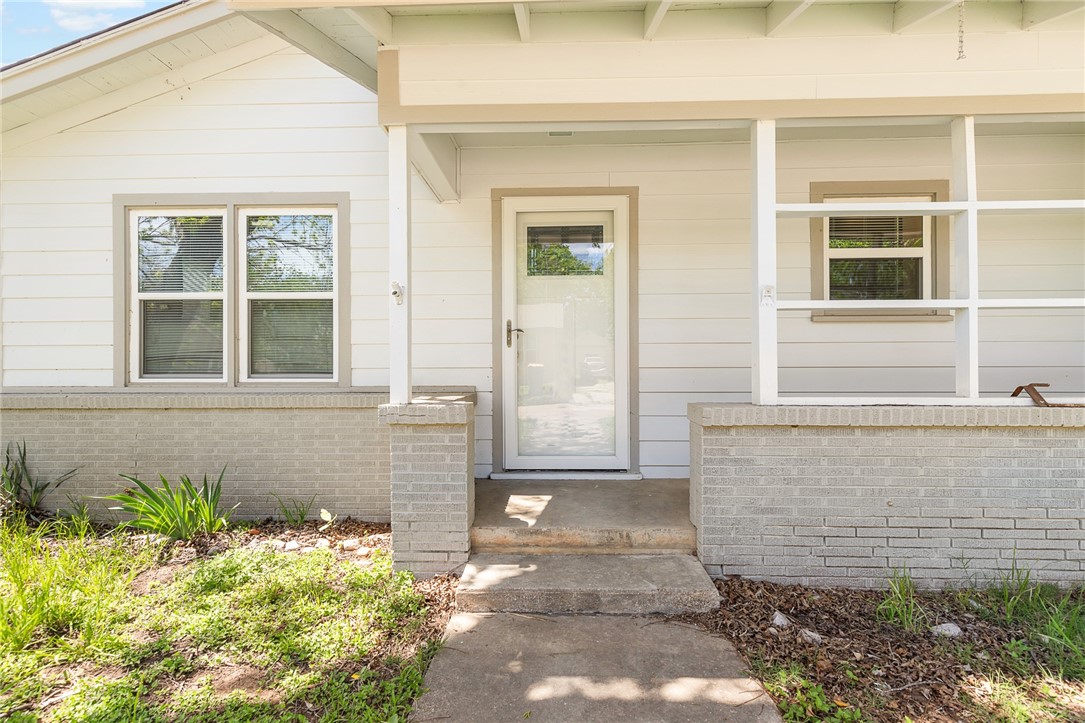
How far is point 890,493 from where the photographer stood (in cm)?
290

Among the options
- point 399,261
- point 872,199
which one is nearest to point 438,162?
point 399,261

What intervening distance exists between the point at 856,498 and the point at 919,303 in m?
1.10

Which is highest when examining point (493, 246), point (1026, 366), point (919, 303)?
point (493, 246)

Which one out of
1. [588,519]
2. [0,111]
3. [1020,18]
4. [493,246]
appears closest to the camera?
[1020,18]

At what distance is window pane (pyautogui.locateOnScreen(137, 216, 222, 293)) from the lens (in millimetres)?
4312

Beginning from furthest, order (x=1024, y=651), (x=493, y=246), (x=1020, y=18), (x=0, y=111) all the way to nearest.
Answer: (x=493, y=246)
(x=0, y=111)
(x=1020, y=18)
(x=1024, y=651)

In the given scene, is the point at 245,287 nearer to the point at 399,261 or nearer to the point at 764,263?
the point at 399,261

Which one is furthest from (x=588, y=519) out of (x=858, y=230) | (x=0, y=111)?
(x=0, y=111)

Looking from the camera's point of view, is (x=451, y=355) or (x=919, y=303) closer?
(x=919, y=303)

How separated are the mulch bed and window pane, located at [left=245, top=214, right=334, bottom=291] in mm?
3633

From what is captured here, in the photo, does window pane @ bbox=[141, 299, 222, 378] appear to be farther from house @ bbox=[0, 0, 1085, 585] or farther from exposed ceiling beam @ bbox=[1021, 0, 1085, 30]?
exposed ceiling beam @ bbox=[1021, 0, 1085, 30]

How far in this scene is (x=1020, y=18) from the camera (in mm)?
2854

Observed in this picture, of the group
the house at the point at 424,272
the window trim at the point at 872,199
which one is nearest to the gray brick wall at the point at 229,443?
the house at the point at 424,272

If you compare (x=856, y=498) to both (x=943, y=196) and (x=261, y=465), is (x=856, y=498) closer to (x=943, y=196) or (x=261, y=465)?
(x=943, y=196)
